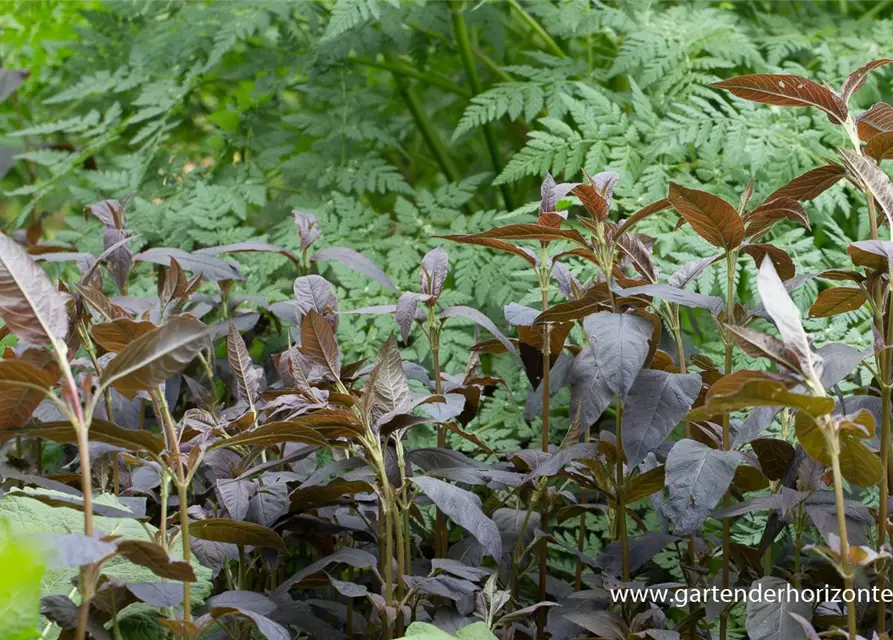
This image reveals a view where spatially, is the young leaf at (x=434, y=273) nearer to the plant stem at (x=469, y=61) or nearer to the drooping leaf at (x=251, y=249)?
the drooping leaf at (x=251, y=249)

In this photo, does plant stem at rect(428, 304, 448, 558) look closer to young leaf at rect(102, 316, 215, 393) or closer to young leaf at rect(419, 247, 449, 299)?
young leaf at rect(419, 247, 449, 299)

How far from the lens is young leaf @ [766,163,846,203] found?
2.72 ft

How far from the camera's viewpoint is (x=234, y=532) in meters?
0.76

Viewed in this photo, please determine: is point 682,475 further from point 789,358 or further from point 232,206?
point 232,206

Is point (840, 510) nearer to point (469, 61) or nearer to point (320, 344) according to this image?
point (320, 344)

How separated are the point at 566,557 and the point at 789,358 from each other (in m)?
0.64

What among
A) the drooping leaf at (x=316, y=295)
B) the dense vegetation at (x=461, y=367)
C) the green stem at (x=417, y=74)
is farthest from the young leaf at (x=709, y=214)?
the green stem at (x=417, y=74)

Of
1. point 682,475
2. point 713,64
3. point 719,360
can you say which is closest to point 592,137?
point 713,64

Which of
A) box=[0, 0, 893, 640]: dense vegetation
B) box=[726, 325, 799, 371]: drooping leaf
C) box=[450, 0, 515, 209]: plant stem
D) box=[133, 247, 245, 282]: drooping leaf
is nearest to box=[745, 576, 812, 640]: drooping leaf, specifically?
box=[0, 0, 893, 640]: dense vegetation

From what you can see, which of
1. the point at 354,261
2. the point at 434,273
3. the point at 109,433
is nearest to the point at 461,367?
the point at 354,261

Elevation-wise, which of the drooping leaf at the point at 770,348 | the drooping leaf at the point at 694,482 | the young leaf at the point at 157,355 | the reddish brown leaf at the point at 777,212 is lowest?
the drooping leaf at the point at 694,482

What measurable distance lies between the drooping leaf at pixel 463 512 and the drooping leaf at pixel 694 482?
14 cm

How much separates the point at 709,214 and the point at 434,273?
30 cm

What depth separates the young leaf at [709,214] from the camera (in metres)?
0.76
